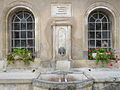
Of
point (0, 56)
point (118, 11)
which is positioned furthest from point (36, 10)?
point (118, 11)

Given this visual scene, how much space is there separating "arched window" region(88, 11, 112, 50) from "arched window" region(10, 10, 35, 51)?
125 inches

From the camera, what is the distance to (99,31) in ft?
19.6

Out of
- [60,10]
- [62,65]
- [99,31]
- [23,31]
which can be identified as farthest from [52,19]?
[99,31]

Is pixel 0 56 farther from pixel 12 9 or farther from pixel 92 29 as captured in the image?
pixel 92 29

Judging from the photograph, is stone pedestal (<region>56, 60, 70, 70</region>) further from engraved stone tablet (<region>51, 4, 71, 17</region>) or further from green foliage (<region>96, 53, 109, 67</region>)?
engraved stone tablet (<region>51, 4, 71, 17</region>)

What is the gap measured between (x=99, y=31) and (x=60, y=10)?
2.41 m

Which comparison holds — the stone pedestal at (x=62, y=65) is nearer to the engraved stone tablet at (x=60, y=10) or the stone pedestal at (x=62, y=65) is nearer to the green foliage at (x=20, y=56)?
the green foliage at (x=20, y=56)

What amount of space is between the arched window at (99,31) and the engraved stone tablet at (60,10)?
52.9 inches

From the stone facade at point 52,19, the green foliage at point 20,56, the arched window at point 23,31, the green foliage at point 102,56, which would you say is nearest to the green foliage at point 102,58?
the green foliage at point 102,56

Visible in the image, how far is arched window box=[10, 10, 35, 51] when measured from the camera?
595 cm

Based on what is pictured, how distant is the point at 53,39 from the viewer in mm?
5273

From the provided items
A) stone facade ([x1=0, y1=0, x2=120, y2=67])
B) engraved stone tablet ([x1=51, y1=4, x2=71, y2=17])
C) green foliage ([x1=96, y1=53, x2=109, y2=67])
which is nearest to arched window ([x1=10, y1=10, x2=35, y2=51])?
stone facade ([x1=0, y1=0, x2=120, y2=67])

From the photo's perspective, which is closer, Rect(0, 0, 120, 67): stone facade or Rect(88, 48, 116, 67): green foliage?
Rect(88, 48, 116, 67): green foliage

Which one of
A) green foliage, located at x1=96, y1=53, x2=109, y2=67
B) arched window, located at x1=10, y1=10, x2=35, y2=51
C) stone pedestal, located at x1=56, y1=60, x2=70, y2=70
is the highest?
arched window, located at x1=10, y1=10, x2=35, y2=51
